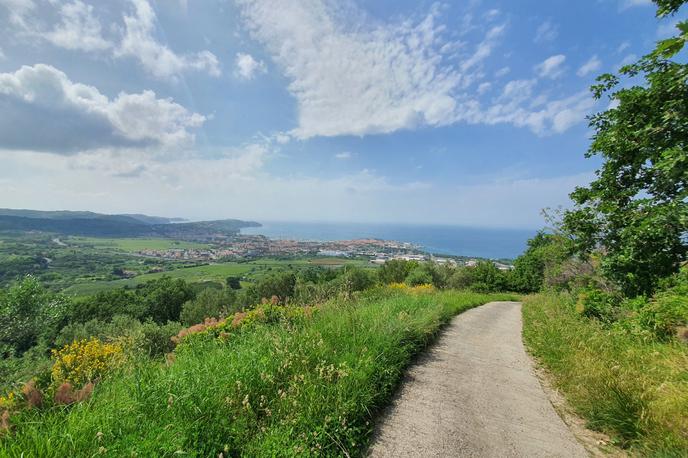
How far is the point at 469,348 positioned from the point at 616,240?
15.8 ft

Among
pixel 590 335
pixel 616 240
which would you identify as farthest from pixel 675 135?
pixel 590 335

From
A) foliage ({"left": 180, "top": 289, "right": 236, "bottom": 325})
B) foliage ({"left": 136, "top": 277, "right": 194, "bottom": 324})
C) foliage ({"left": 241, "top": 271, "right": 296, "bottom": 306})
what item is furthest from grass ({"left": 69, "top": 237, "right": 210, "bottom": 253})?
foliage ({"left": 241, "top": 271, "right": 296, "bottom": 306})

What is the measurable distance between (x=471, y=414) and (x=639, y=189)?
7549 mm

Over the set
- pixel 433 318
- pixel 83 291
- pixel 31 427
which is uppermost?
pixel 31 427

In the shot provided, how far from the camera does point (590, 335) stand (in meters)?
5.28

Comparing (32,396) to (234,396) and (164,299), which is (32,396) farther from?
(164,299)

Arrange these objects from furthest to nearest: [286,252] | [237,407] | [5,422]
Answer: [286,252] → [237,407] → [5,422]

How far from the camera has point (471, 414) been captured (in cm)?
354

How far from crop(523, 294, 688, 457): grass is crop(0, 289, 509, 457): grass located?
98.3 inches

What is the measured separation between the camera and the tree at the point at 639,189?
527 centimetres

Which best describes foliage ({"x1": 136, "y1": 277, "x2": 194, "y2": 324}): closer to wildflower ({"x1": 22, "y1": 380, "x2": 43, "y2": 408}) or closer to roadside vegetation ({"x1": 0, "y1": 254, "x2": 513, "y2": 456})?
roadside vegetation ({"x1": 0, "y1": 254, "x2": 513, "y2": 456})

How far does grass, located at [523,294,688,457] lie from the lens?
287 centimetres

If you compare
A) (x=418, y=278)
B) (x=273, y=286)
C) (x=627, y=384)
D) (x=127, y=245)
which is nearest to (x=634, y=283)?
(x=627, y=384)

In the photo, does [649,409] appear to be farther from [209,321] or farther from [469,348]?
[209,321]
